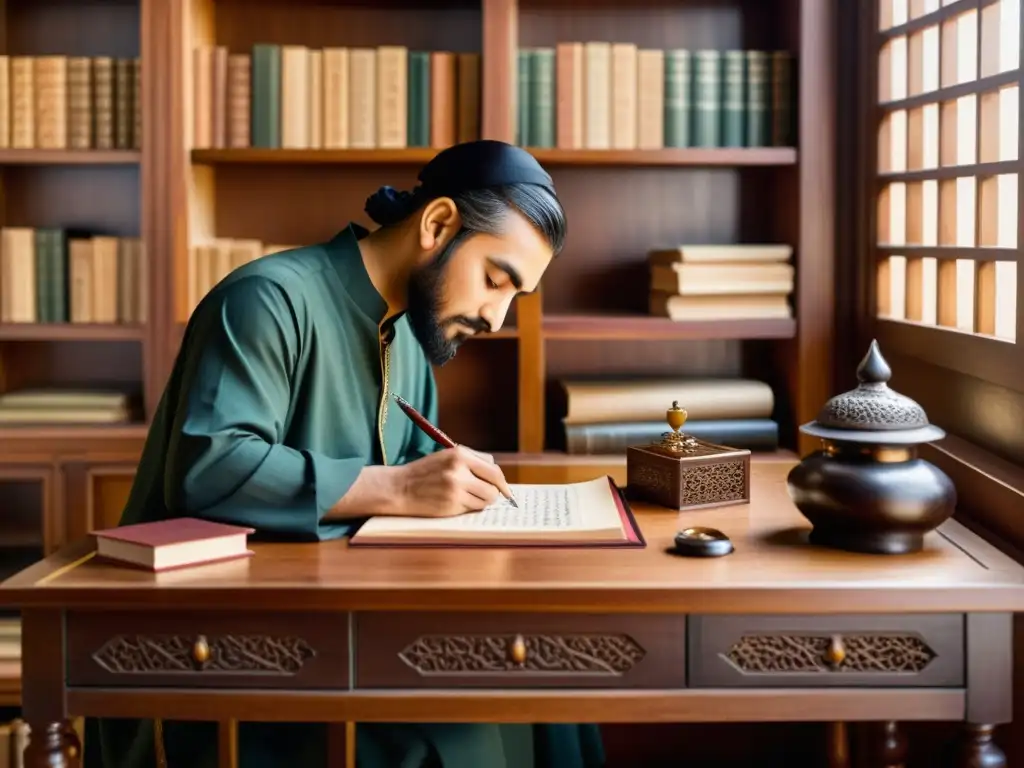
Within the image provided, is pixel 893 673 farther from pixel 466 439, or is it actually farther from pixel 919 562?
pixel 466 439

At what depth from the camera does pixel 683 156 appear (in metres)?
3.20

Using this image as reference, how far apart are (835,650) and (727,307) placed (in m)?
1.67

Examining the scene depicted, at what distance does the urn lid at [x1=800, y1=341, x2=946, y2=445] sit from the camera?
5.93 ft

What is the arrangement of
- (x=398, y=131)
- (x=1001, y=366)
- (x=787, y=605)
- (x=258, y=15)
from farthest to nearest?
(x=258, y=15)
(x=398, y=131)
(x=1001, y=366)
(x=787, y=605)

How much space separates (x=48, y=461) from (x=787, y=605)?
7.39 ft

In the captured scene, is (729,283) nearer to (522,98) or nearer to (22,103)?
(522,98)

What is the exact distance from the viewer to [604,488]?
2.24 m

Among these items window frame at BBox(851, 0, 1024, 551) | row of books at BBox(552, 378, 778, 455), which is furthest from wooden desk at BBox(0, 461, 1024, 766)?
row of books at BBox(552, 378, 778, 455)

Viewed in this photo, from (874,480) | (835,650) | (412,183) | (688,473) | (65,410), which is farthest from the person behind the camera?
(412,183)

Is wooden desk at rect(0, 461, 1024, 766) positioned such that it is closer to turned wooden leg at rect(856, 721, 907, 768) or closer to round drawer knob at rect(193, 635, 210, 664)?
round drawer knob at rect(193, 635, 210, 664)

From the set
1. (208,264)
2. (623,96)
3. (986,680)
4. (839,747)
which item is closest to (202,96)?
(208,264)

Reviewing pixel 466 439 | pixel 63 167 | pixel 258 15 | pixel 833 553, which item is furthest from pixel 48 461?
pixel 833 553

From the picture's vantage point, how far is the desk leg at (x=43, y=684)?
5.56 ft

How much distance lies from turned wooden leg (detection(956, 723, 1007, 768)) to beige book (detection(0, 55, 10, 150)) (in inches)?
109
